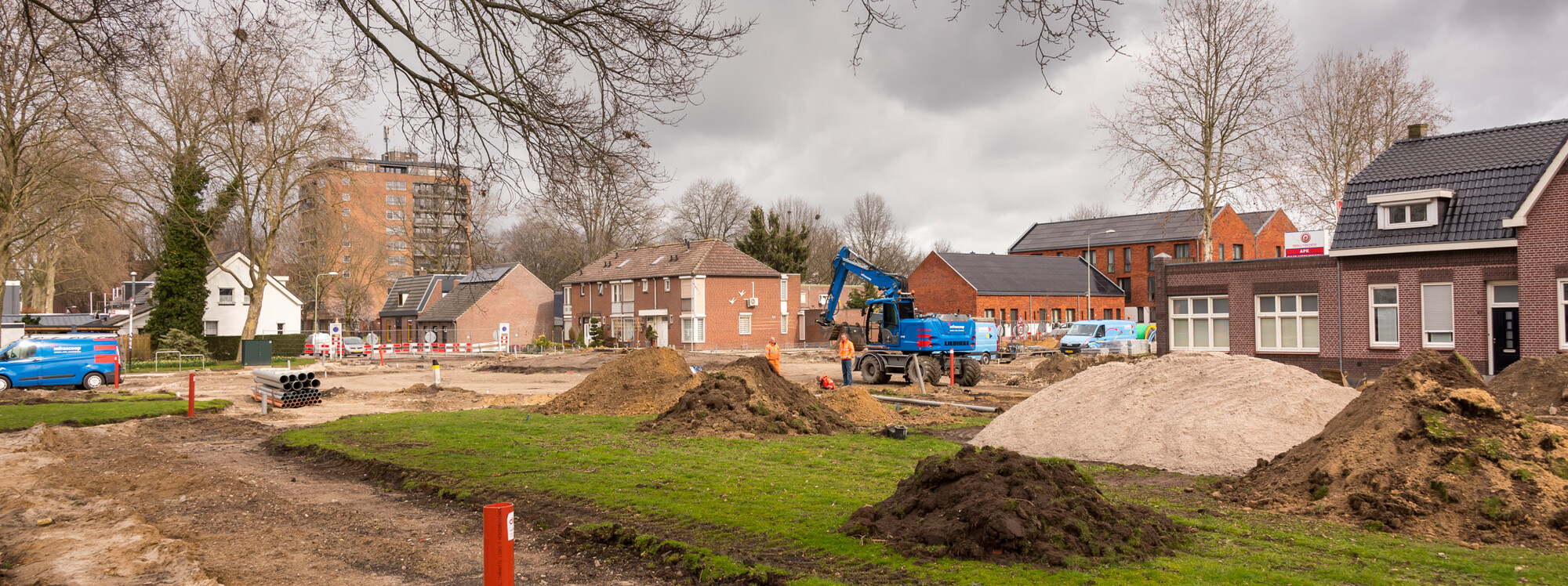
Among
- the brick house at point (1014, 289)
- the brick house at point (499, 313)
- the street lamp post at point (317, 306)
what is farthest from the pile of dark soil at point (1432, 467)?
the brick house at point (499, 313)

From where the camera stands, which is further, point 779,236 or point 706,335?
point 779,236

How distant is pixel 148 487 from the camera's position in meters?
10.7

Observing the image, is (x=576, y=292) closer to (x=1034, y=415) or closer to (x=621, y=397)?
(x=621, y=397)

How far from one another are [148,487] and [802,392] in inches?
415

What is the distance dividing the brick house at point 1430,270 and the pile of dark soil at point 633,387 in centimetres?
1970

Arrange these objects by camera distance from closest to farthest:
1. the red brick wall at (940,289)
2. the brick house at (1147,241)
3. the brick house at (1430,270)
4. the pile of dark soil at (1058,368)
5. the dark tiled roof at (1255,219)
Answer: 1. the brick house at (1430,270)
2. the pile of dark soil at (1058,368)
3. the red brick wall at (940,289)
4. the brick house at (1147,241)
5. the dark tiled roof at (1255,219)

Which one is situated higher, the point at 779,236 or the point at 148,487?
the point at 779,236

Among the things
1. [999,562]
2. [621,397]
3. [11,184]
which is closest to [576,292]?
[11,184]

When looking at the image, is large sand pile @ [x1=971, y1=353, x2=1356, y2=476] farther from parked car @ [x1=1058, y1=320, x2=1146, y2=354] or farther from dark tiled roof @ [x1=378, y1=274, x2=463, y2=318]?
dark tiled roof @ [x1=378, y1=274, x2=463, y2=318]

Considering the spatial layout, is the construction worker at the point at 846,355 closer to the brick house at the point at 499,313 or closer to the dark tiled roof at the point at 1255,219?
the brick house at the point at 499,313

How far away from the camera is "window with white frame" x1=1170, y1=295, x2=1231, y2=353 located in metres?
30.5

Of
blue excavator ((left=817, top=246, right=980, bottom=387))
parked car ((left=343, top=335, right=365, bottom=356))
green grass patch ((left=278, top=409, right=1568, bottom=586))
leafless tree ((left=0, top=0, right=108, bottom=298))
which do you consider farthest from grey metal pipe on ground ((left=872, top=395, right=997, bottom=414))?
parked car ((left=343, top=335, right=365, bottom=356))

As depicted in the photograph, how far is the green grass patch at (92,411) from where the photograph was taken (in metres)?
18.1

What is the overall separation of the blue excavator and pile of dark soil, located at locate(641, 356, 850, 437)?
37.7 ft
